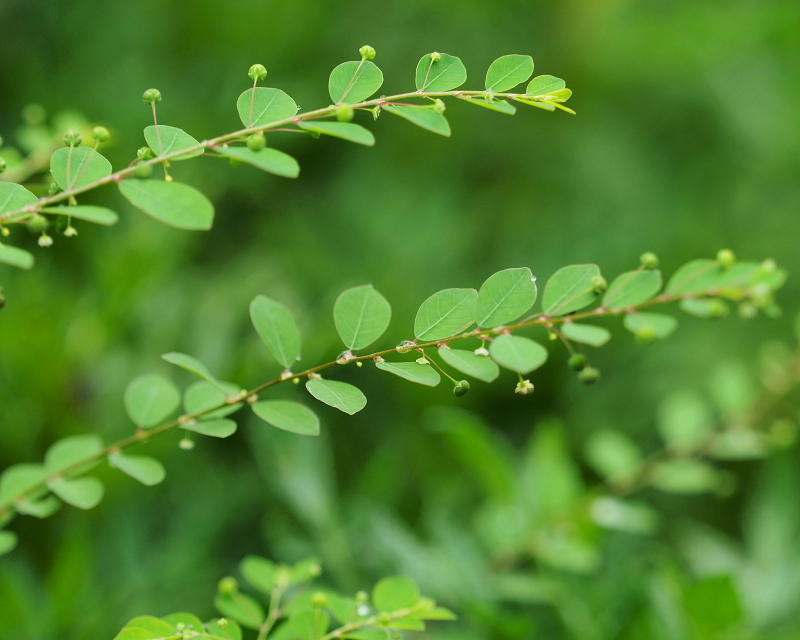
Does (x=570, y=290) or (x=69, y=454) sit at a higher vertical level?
(x=570, y=290)

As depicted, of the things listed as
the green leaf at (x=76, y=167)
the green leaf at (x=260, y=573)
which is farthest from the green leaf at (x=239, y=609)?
the green leaf at (x=76, y=167)

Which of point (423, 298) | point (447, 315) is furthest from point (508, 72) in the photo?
point (423, 298)

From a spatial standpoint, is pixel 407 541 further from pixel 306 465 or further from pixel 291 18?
pixel 291 18

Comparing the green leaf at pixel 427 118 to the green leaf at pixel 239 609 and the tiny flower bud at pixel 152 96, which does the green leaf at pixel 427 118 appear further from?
the green leaf at pixel 239 609

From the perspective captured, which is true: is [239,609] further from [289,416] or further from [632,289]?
[632,289]

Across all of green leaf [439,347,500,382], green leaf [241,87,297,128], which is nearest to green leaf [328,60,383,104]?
green leaf [241,87,297,128]

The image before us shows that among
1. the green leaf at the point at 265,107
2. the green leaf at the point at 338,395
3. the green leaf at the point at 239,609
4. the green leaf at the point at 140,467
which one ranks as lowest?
the green leaf at the point at 239,609
